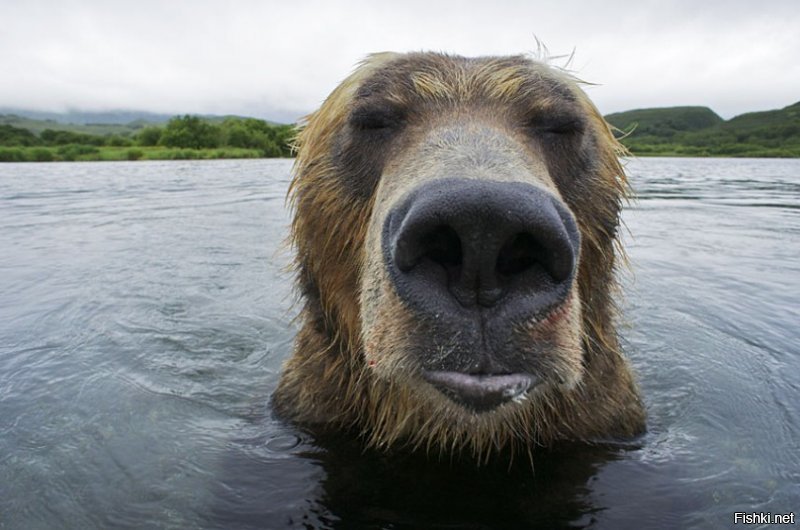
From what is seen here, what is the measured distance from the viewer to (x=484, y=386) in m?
2.50

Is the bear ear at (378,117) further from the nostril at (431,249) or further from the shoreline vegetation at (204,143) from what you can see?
the shoreline vegetation at (204,143)

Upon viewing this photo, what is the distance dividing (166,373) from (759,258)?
9418 mm

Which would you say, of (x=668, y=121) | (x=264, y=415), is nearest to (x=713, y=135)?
(x=668, y=121)

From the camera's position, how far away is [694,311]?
308 inches

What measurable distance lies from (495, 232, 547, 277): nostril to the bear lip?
0.44 m

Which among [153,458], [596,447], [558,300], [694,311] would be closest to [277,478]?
[153,458]

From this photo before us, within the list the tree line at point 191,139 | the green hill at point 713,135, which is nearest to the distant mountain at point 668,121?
the green hill at point 713,135

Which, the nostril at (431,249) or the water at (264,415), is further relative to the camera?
the water at (264,415)

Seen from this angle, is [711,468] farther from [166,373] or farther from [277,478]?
[166,373]

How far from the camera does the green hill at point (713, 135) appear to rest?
8162 centimetres

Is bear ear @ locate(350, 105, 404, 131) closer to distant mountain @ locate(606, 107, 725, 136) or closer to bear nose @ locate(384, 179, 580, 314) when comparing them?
bear nose @ locate(384, 179, 580, 314)

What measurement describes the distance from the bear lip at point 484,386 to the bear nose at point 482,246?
0.31m

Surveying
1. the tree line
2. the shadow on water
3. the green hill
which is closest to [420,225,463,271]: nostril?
the shadow on water

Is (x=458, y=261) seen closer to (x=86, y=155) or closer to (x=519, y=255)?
(x=519, y=255)
